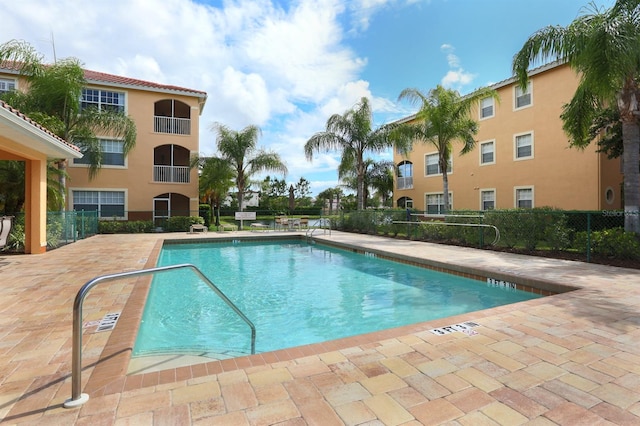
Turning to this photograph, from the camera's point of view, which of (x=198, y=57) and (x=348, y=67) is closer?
(x=198, y=57)

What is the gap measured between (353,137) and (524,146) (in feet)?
29.7

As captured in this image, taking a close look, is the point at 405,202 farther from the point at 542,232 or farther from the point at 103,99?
the point at 103,99

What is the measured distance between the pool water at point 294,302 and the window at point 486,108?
13892 mm

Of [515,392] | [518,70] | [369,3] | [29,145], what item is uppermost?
[369,3]

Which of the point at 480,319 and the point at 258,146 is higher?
the point at 258,146

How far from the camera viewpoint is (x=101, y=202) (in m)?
19.1

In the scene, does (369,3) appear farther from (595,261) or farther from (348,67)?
(595,261)

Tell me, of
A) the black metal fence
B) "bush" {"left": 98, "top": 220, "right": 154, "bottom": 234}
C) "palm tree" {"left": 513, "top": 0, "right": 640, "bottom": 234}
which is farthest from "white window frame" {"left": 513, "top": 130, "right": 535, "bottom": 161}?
"bush" {"left": 98, "top": 220, "right": 154, "bottom": 234}

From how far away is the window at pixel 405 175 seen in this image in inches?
1000

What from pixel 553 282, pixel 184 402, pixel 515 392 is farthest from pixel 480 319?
pixel 184 402

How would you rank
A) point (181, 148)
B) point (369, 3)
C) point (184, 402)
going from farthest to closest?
point (181, 148) → point (369, 3) → point (184, 402)

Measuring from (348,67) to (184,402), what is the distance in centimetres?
1665

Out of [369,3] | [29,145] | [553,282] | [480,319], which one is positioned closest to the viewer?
[480,319]

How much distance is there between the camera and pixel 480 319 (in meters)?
4.36
